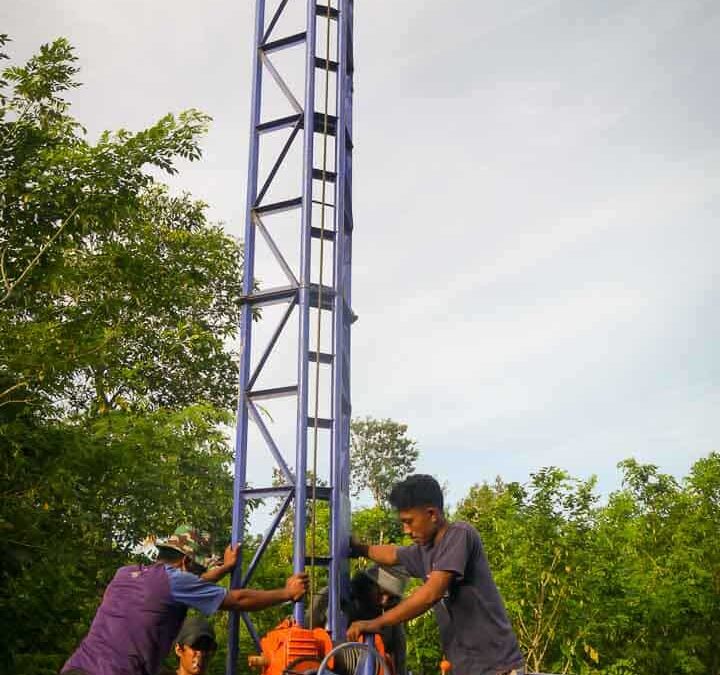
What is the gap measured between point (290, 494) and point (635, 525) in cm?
1136

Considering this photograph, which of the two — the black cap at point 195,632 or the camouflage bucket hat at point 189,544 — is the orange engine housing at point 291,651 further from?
the camouflage bucket hat at point 189,544

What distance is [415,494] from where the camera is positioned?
3.95 m

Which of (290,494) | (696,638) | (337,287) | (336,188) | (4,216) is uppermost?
(4,216)

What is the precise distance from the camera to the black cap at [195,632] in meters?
5.38

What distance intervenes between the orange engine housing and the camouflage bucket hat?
132 centimetres

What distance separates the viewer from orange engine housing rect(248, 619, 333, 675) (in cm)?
554

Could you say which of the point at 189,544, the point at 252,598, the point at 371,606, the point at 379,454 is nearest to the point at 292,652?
the point at 371,606

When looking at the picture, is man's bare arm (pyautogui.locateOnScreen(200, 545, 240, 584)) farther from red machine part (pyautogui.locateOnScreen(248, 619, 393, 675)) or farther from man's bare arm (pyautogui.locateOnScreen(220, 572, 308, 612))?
red machine part (pyautogui.locateOnScreen(248, 619, 393, 675))

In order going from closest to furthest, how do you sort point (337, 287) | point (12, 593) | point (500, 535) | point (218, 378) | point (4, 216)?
point (337, 287), point (12, 593), point (4, 216), point (500, 535), point (218, 378)

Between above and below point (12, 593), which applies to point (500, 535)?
above

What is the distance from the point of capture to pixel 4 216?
913 cm

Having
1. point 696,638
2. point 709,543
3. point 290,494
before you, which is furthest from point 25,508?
point 709,543

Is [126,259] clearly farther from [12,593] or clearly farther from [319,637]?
[319,637]

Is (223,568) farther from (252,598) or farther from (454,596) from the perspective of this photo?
(454,596)
